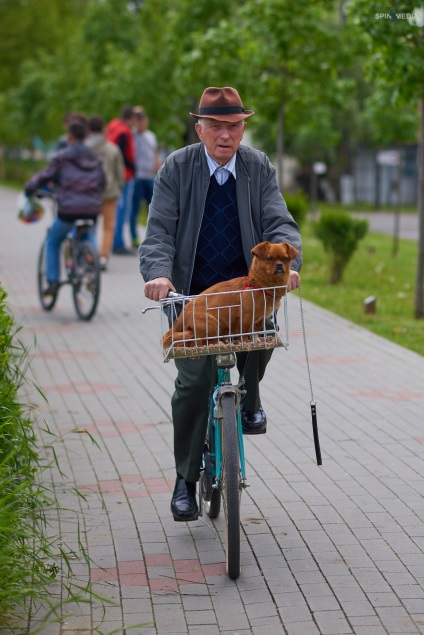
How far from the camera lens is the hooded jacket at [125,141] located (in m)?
17.4

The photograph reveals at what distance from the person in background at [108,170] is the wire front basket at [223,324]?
11.3m

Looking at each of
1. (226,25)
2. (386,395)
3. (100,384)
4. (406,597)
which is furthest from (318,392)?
(226,25)

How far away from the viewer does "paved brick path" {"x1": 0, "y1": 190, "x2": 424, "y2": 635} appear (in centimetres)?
439

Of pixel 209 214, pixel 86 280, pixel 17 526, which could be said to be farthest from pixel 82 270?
pixel 17 526

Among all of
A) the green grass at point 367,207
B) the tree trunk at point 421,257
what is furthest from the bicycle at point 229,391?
the green grass at point 367,207

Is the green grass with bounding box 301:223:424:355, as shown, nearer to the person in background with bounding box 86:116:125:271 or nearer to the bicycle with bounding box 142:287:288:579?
the person in background with bounding box 86:116:125:271

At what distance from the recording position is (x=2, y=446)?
5.18 metres

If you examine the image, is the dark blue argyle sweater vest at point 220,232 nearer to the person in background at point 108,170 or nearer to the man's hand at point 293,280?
the man's hand at point 293,280

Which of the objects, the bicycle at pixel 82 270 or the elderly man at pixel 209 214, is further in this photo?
the bicycle at pixel 82 270

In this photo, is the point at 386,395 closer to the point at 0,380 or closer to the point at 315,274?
the point at 0,380

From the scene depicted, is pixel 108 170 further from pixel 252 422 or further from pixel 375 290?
pixel 252 422

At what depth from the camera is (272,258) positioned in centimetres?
446

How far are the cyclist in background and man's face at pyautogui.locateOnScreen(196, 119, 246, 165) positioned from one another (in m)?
Result: 6.91

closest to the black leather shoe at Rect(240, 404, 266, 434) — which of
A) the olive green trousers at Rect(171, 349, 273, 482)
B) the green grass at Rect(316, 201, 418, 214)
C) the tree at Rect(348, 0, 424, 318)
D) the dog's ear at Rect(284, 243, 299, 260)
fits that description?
the olive green trousers at Rect(171, 349, 273, 482)
